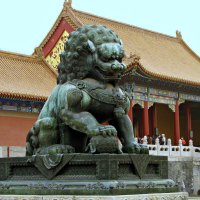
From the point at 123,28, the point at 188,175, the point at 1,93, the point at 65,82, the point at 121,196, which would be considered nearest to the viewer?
the point at 121,196

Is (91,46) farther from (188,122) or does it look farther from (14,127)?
(188,122)

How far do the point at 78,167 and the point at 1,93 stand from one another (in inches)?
579

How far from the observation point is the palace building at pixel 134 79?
20.3 m

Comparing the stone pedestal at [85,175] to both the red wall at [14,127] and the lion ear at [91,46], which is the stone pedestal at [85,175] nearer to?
the lion ear at [91,46]

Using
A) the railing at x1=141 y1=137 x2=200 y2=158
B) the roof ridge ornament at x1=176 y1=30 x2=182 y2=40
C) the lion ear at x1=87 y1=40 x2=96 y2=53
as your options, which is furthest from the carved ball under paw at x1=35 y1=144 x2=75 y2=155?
the roof ridge ornament at x1=176 y1=30 x2=182 y2=40

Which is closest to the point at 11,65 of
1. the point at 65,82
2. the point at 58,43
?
the point at 58,43

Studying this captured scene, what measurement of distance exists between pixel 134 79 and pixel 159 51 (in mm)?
6342

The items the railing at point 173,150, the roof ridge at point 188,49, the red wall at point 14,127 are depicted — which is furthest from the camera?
the roof ridge at point 188,49

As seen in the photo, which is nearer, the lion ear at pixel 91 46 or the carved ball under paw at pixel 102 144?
the carved ball under paw at pixel 102 144

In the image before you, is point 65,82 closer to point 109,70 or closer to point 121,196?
point 109,70

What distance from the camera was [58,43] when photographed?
25.0 m

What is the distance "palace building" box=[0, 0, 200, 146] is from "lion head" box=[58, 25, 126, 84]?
1414 centimetres

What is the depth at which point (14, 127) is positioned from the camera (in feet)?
66.4

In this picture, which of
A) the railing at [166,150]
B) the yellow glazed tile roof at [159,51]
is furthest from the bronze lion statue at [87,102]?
the yellow glazed tile roof at [159,51]
